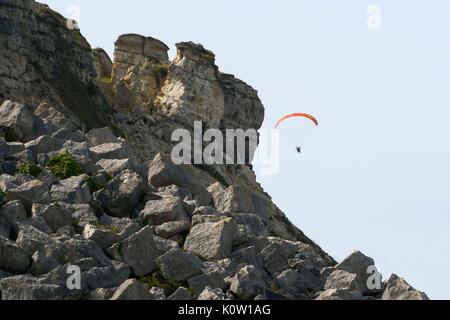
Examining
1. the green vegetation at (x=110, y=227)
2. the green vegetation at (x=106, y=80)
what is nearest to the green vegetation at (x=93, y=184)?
the green vegetation at (x=110, y=227)

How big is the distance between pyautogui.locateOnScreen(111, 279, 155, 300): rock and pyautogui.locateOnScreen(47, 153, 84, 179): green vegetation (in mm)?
10286

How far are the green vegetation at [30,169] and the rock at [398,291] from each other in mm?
11324

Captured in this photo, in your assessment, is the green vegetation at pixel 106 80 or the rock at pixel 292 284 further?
the green vegetation at pixel 106 80

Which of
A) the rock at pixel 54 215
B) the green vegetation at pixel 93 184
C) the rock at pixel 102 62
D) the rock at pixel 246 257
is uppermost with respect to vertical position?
Answer: the rock at pixel 102 62

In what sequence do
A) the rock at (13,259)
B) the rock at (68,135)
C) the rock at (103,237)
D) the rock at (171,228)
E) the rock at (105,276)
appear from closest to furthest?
the rock at (105,276) → the rock at (13,259) → the rock at (103,237) → the rock at (171,228) → the rock at (68,135)

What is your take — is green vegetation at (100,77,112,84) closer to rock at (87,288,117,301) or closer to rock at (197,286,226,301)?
rock at (197,286,226,301)

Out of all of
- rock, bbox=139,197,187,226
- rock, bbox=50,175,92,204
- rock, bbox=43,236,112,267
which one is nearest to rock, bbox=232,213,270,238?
rock, bbox=139,197,187,226

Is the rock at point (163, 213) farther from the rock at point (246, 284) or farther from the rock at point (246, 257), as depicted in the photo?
the rock at point (246, 284)

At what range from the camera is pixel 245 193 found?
4531 cm

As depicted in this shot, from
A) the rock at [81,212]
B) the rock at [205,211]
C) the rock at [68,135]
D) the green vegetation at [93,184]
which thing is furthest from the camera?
the rock at [68,135]

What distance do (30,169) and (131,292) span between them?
35.3 ft

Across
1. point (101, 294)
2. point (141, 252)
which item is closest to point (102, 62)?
point (141, 252)

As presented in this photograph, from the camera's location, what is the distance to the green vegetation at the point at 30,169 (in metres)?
44.0
